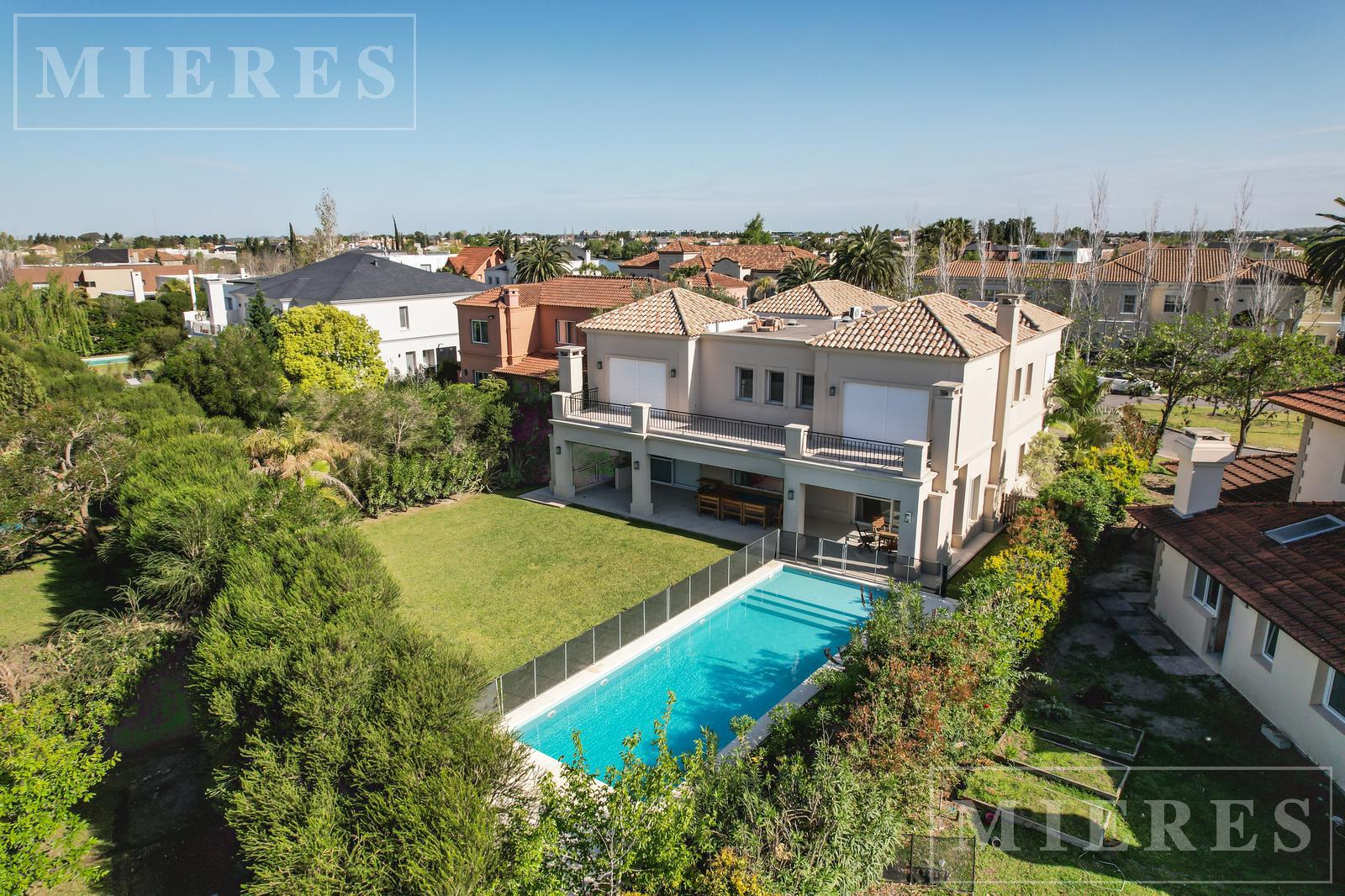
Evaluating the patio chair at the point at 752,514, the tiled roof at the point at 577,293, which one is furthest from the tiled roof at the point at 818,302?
the tiled roof at the point at 577,293

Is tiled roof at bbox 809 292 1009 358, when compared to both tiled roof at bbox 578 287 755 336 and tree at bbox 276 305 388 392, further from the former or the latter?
tree at bbox 276 305 388 392

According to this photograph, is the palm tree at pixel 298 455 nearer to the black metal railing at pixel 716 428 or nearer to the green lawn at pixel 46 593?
the green lawn at pixel 46 593

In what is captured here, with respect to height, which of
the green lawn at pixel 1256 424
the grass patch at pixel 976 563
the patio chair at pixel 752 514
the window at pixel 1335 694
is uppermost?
the green lawn at pixel 1256 424

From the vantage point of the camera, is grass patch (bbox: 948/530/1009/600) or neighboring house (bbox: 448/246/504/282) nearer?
grass patch (bbox: 948/530/1009/600)

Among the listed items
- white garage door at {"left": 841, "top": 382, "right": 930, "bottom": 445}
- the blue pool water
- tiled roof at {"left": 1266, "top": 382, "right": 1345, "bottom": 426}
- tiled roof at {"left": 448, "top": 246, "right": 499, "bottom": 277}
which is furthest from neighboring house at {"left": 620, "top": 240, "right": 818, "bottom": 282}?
the blue pool water

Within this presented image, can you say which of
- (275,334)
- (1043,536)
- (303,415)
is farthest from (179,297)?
(1043,536)

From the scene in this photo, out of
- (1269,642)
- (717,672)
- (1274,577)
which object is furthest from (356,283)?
(1269,642)

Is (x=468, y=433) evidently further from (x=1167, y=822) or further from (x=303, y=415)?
(x=1167, y=822)

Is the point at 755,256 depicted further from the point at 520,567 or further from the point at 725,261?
the point at 520,567
